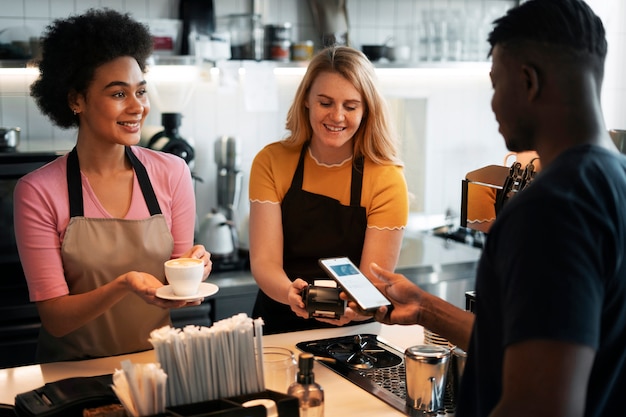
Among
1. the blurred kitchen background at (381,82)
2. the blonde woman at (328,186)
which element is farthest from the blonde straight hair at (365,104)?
the blurred kitchen background at (381,82)

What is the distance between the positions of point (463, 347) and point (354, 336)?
0.60 metres

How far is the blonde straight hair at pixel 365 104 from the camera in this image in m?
2.43

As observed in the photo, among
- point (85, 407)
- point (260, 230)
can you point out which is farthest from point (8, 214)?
point (85, 407)

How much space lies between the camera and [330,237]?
247cm

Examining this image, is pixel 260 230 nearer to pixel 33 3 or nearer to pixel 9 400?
pixel 9 400

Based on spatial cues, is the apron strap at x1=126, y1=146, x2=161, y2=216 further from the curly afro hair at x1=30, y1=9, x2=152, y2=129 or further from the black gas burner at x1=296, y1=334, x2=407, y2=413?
the black gas burner at x1=296, y1=334, x2=407, y2=413

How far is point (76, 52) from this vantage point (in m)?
2.26

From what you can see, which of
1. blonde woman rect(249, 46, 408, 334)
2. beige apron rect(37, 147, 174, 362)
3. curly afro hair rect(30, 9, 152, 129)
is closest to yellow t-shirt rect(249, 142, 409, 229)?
blonde woman rect(249, 46, 408, 334)

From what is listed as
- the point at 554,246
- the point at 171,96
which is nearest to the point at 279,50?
the point at 171,96

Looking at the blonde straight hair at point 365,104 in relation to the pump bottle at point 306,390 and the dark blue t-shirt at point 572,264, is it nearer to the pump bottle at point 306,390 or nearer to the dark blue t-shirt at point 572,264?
the pump bottle at point 306,390

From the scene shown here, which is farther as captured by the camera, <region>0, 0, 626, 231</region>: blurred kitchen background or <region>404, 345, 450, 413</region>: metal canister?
<region>0, 0, 626, 231</region>: blurred kitchen background

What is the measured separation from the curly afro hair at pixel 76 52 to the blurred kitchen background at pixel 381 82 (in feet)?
3.61

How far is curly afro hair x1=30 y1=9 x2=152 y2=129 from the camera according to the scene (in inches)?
89.0

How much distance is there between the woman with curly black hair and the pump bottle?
701mm
